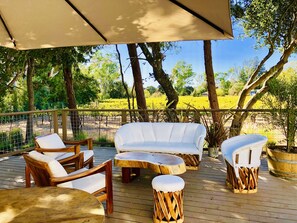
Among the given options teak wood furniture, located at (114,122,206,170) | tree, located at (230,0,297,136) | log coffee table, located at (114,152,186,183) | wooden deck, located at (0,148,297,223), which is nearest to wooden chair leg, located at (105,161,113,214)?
wooden deck, located at (0,148,297,223)

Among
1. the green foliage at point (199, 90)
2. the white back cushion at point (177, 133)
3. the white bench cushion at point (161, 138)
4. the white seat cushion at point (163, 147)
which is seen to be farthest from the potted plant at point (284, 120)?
the green foliage at point (199, 90)

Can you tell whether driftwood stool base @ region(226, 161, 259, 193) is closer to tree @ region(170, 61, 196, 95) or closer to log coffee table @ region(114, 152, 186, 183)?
log coffee table @ region(114, 152, 186, 183)

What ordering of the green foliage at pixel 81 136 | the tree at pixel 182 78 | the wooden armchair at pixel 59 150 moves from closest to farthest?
the wooden armchair at pixel 59 150 < the green foliage at pixel 81 136 < the tree at pixel 182 78

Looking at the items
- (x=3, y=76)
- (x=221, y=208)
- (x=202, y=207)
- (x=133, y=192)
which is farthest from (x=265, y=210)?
(x=3, y=76)

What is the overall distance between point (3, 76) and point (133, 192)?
7.81 m

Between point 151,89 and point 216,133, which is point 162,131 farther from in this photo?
point 151,89

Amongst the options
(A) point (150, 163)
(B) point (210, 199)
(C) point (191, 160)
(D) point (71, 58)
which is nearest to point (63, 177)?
(A) point (150, 163)

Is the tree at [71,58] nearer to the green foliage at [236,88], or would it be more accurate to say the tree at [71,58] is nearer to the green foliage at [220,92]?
the green foliage at [236,88]

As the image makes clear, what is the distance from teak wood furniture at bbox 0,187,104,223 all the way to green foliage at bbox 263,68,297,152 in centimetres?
355

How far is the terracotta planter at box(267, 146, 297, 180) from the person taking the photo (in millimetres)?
→ 4074

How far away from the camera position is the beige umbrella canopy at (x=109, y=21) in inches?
121

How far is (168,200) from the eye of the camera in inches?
105

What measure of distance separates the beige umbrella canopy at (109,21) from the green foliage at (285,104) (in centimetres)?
159

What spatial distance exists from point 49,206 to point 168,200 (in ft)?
4.41
